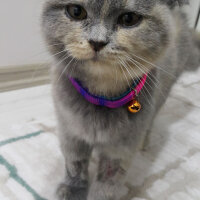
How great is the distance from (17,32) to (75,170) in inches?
34.3

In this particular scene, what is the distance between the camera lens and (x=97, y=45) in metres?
0.55

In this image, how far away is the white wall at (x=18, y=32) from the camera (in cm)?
133

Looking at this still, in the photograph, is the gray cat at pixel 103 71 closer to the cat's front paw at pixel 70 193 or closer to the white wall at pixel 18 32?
the cat's front paw at pixel 70 193

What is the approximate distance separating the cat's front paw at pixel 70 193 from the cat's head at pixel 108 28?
0.46m

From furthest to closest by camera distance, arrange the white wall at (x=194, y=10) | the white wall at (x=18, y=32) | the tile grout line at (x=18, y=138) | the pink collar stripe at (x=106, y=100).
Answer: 1. the white wall at (x=194, y=10)
2. the white wall at (x=18, y=32)
3. the tile grout line at (x=18, y=138)
4. the pink collar stripe at (x=106, y=100)

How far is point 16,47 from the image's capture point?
4.72 ft

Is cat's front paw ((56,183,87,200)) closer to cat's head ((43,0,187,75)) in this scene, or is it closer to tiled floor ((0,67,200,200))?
tiled floor ((0,67,200,200))

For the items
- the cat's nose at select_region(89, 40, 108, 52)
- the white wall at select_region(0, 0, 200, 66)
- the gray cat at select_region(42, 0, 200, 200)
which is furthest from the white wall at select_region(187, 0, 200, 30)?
the cat's nose at select_region(89, 40, 108, 52)

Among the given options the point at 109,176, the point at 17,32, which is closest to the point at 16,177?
the point at 109,176

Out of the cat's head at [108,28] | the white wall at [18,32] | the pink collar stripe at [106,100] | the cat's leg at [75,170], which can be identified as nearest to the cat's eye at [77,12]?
the cat's head at [108,28]

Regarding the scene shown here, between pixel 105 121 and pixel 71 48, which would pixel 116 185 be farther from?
pixel 71 48

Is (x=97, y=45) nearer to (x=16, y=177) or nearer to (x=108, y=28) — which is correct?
(x=108, y=28)

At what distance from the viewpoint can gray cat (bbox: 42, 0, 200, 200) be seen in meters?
0.57

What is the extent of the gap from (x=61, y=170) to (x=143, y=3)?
2.16 feet
